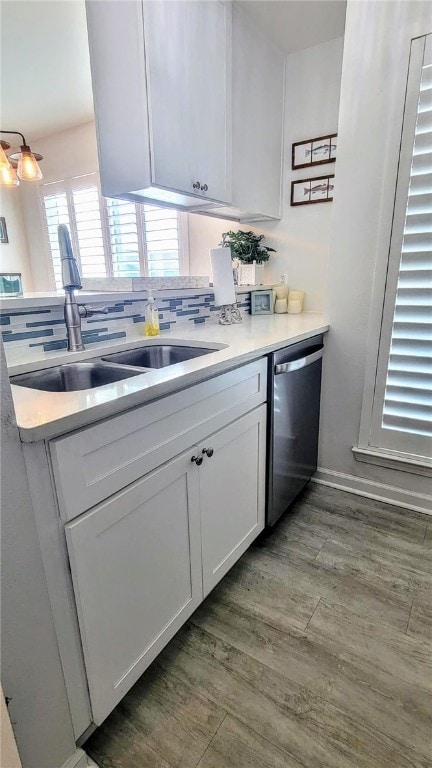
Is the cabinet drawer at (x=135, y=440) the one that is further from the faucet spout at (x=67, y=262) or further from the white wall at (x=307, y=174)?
the white wall at (x=307, y=174)

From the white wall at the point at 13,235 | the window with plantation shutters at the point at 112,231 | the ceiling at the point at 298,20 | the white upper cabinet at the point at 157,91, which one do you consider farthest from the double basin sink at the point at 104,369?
the white wall at the point at 13,235

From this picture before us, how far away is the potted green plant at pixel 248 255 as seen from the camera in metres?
2.43

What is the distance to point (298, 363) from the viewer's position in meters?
1.67

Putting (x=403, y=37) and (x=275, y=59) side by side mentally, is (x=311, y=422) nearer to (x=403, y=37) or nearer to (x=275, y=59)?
(x=403, y=37)

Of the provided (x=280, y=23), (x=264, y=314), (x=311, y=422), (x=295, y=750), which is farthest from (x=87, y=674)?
(x=280, y=23)

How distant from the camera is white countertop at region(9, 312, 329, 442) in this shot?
715 mm

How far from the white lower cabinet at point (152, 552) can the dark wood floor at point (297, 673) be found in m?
0.14

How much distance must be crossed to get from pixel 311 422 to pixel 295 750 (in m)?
1.31

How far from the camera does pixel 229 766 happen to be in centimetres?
91

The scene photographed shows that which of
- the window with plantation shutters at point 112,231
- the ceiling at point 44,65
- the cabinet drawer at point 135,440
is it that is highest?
the ceiling at point 44,65

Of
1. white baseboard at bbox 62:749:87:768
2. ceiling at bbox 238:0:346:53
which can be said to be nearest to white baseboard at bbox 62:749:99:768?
white baseboard at bbox 62:749:87:768

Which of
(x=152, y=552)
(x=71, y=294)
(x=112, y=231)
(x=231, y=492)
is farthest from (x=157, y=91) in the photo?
(x=112, y=231)

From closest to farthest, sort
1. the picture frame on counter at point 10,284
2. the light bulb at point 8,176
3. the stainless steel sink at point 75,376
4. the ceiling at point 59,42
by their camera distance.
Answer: the stainless steel sink at point 75,376 → the picture frame on counter at point 10,284 → the ceiling at point 59,42 → the light bulb at point 8,176

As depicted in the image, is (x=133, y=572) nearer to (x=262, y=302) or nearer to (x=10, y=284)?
(x=10, y=284)
